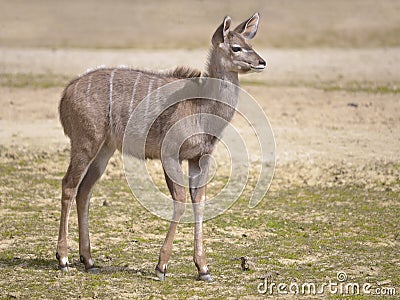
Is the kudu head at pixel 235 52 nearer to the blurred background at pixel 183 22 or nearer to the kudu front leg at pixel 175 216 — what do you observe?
the kudu front leg at pixel 175 216

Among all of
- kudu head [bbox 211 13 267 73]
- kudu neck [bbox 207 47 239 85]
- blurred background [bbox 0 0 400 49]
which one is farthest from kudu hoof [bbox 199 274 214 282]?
blurred background [bbox 0 0 400 49]

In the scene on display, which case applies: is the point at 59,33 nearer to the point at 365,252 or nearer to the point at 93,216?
the point at 93,216

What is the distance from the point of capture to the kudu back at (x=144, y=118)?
900cm

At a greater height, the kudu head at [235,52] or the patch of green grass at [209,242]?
the kudu head at [235,52]

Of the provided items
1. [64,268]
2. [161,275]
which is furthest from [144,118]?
[64,268]

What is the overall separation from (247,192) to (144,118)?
4.17 m

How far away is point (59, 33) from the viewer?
3422 centimetres

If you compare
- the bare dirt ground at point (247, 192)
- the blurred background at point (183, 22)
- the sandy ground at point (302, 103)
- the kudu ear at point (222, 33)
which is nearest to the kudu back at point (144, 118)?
the kudu ear at point (222, 33)

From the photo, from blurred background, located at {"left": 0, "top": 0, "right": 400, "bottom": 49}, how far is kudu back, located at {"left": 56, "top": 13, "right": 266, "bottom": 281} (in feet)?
71.0

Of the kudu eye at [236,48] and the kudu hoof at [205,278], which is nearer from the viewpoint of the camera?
the kudu hoof at [205,278]

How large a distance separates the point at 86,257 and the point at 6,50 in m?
20.9

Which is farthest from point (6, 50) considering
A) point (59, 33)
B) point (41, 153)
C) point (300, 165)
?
point (300, 165)

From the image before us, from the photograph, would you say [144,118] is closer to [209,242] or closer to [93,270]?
[93,270]

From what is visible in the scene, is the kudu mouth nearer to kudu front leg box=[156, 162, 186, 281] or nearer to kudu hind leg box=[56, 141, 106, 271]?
kudu front leg box=[156, 162, 186, 281]
